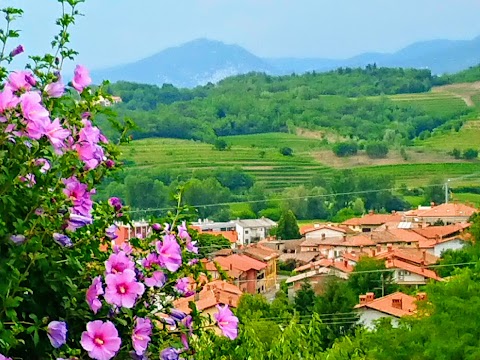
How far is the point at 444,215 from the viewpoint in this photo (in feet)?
124

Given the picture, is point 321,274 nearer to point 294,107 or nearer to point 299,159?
point 299,159

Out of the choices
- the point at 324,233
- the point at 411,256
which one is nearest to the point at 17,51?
the point at 411,256

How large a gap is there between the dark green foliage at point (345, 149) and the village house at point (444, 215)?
26145 mm

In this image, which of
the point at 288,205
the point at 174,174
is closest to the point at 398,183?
the point at 288,205

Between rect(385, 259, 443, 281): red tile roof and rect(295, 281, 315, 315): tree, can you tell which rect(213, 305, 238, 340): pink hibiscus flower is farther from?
rect(385, 259, 443, 281): red tile roof

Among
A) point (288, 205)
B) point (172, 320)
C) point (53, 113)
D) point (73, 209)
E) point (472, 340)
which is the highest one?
point (53, 113)

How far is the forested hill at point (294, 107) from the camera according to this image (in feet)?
242

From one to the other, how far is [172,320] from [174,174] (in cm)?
5192

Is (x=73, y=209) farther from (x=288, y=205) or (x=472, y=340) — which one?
(x=288, y=205)

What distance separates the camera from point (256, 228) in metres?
43.7

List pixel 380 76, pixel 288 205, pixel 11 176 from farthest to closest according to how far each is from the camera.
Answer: pixel 380 76, pixel 288 205, pixel 11 176

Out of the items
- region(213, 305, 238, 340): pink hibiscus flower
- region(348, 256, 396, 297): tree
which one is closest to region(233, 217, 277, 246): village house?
region(348, 256, 396, 297): tree

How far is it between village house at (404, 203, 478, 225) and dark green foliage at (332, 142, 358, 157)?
26.1 m

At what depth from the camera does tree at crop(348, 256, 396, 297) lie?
21.5m
